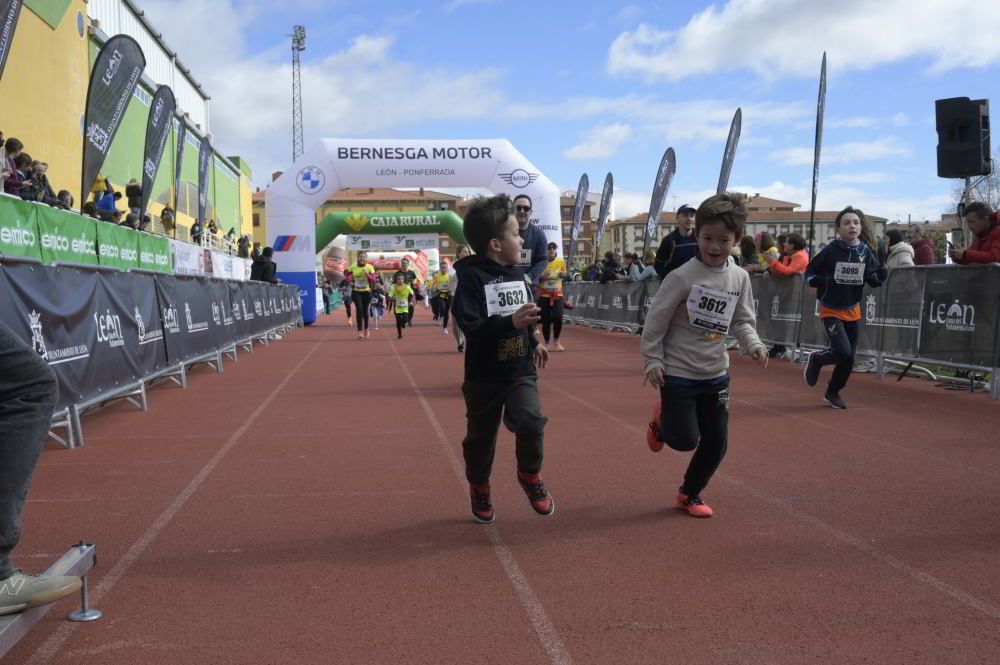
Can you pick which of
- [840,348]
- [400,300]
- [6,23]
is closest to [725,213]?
[840,348]

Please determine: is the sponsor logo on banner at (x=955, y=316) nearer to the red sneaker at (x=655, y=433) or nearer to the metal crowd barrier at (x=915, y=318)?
the metal crowd barrier at (x=915, y=318)

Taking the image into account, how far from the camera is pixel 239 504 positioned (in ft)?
17.5

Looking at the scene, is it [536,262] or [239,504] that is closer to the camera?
[239,504]

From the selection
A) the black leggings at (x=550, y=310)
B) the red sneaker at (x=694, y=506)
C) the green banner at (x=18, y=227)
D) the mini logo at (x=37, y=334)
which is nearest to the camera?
the red sneaker at (x=694, y=506)

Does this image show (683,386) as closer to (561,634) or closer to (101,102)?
(561,634)

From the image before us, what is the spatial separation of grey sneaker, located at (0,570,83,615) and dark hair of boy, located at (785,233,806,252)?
1206 cm

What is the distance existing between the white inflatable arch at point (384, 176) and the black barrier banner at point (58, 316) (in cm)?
1978

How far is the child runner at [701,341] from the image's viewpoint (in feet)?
15.7

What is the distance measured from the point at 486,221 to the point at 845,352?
17.1ft

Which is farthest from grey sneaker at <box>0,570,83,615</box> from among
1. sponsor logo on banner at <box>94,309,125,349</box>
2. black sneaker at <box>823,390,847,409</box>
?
black sneaker at <box>823,390,847,409</box>

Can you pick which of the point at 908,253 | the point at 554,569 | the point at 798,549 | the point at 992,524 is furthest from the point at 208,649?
the point at 908,253

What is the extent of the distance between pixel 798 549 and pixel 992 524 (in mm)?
1186

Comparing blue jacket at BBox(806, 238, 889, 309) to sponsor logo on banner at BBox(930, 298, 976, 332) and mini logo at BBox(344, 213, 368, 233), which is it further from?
mini logo at BBox(344, 213, 368, 233)

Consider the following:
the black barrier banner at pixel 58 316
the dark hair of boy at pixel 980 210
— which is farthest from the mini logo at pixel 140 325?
the dark hair of boy at pixel 980 210
